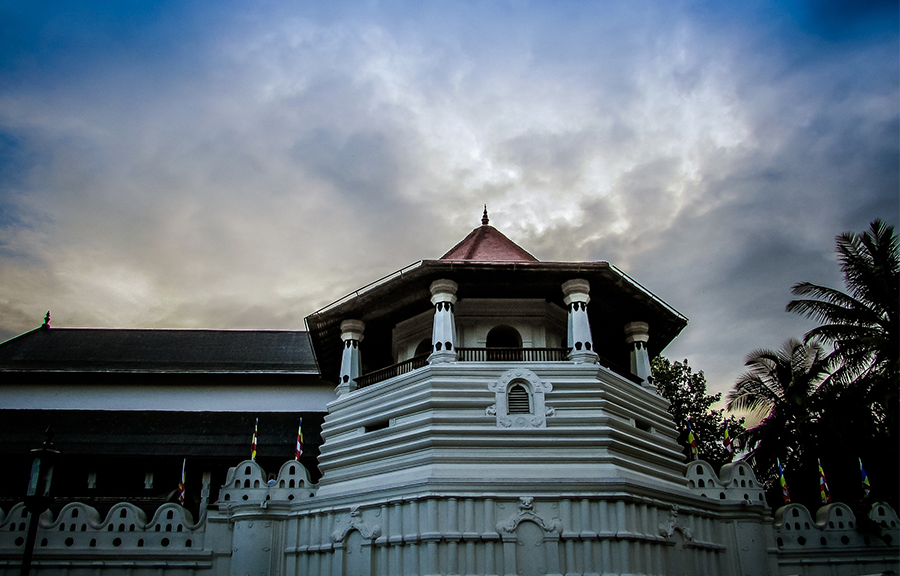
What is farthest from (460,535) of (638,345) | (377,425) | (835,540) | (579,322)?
(835,540)

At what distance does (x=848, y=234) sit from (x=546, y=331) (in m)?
11.1

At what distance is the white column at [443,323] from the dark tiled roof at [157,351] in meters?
10.9

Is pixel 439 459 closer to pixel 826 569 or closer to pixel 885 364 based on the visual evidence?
pixel 826 569

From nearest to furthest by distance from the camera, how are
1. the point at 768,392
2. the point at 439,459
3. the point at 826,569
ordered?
the point at 439,459 < the point at 826,569 < the point at 768,392

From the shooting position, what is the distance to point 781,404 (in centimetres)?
2816

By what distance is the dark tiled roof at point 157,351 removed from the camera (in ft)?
94.0

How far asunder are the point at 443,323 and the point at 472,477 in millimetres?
4269

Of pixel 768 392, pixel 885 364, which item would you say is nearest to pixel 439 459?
pixel 885 364

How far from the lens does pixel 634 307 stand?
21.2 meters

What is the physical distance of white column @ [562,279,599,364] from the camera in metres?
18.5

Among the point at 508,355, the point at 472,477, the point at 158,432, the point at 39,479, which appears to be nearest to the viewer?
the point at 39,479

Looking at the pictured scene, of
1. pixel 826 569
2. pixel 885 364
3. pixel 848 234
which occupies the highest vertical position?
pixel 848 234

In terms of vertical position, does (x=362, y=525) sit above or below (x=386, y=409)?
below

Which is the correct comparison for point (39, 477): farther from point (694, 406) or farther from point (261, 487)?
point (694, 406)
